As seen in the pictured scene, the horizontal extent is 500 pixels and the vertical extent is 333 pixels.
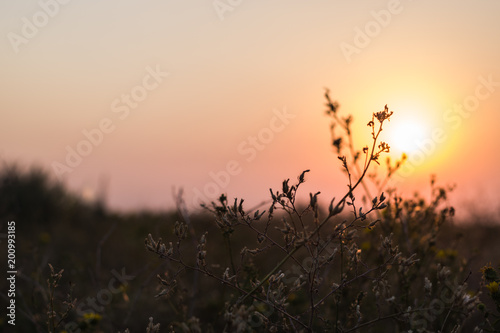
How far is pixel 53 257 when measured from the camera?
22.7ft

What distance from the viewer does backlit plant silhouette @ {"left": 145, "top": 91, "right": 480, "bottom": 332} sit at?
1.91 meters

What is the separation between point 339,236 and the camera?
1.98 meters

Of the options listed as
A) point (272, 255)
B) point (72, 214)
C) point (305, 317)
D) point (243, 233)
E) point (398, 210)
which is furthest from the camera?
point (72, 214)

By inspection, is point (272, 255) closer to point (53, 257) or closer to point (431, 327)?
point (53, 257)

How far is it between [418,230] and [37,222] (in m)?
9.24

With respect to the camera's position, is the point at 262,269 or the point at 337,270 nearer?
the point at 262,269

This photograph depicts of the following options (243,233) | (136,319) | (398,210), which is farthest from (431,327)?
(243,233)

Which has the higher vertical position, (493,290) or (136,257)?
(136,257)

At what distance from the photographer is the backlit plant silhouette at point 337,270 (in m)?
1.91

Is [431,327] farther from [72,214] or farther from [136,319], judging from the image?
[72,214]

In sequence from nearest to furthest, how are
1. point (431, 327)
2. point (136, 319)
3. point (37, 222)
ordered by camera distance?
point (431, 327) < point (136, 319) < point (37, 222)

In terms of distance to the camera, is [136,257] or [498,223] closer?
[136,257]


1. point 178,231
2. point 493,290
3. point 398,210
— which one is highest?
point 178,231

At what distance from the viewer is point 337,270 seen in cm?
551
